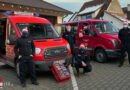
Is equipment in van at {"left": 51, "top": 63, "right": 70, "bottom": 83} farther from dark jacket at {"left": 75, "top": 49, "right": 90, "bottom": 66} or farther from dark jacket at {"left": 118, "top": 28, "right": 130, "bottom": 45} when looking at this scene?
dark jacket at {"left": 118, "top": 28, "right": 130, "bottom": 45}

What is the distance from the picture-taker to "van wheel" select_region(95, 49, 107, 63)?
7766 millimetres

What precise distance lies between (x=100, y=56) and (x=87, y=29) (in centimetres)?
158

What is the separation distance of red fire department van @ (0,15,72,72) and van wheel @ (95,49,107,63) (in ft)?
8.05

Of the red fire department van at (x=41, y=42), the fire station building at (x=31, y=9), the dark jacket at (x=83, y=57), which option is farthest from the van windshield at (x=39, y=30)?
the fire station building at (x=31, y=9)

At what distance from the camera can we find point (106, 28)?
8297mm

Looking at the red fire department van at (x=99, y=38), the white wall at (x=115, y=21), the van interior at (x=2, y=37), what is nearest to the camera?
the red fire department van at (x=99, y=38)

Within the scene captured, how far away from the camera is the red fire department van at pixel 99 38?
7453mm

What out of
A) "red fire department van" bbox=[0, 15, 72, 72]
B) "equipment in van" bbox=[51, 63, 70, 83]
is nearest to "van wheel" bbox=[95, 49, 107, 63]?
"red fire department van" bbox=[0, 15, 72, 72]

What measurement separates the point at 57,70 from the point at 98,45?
339 cm

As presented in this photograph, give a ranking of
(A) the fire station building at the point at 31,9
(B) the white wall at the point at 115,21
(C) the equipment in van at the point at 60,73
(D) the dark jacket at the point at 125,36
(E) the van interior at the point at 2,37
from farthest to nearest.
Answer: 1. (B) the white wall at the point at 115,21
2. (A) the fire station building at the point at 31,9
3. (E) the van interior at the point at 2,37
4. (D) the dark jacket at the point at 125,36
5. (C) the equipment in van at the point at 60,73

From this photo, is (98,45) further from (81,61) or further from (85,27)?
(81,61)

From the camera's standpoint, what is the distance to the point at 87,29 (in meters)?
8.38

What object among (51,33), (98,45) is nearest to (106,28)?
(98,45)

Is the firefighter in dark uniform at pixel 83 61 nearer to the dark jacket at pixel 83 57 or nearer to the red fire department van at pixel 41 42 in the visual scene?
the dark jacket at pixel 83 57
